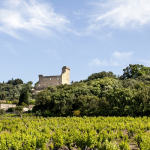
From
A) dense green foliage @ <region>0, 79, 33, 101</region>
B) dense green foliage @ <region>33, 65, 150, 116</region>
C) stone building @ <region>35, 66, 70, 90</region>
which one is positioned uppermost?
stone building @ <region>35, 66, 70, 90</region>

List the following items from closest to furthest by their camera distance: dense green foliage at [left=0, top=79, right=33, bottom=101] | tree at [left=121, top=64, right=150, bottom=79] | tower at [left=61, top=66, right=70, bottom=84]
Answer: tree at [left=121, top=64, right=150, bottom=79] → dense green foliage at [left=0, top=79, right=33, bottom=101] → tower at [left=61, top=66, right=70, bottom=84]

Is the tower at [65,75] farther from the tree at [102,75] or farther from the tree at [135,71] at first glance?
the tree at [135,71]

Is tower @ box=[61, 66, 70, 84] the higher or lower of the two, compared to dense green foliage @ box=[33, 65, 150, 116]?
higher

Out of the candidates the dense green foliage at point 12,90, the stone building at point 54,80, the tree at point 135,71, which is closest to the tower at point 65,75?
the stone building at point 54,80

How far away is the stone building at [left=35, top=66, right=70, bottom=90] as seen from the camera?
67688mm

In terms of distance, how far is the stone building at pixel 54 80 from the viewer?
6769 cm

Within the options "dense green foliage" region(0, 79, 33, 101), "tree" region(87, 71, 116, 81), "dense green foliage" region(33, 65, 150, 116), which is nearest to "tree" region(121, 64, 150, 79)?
"tree" region(87, 71, 116, 81)

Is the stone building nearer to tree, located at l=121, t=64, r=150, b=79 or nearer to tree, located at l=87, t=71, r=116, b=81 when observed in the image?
tree, located at l=87, t=71, r=116, b=81

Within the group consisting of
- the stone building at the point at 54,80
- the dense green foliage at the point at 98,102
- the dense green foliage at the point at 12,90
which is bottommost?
the dense green foliage at the point at 98,102

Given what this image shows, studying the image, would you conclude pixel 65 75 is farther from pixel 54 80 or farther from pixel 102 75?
pixel 102 75

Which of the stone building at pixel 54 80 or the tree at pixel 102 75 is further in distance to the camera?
the stone building at pixel 54 80

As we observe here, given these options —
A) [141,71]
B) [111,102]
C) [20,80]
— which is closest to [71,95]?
[111,102]

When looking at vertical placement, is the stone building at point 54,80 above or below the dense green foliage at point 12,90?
above

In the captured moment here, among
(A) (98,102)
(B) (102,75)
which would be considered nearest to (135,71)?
(B) (102,75)
